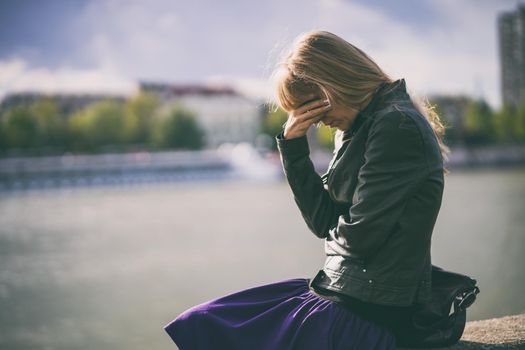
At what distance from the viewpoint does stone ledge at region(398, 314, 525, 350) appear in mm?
1789

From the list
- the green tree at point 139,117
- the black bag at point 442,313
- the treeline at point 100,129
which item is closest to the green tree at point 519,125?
the treeline at point 100,129

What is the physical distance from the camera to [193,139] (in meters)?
51.8

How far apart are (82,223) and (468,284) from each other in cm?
1763

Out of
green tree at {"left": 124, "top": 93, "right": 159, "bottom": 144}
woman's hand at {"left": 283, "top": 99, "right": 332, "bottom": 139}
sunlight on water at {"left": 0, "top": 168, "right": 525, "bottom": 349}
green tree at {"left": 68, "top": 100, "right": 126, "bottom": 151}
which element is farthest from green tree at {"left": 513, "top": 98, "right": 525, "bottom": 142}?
woman's hand at {"left": 283, "top": 99, "right": 332, "bottom": 139}

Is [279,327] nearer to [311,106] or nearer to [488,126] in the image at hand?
[311,106]

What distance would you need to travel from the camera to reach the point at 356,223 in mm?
1435

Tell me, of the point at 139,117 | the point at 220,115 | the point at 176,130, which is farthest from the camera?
the point at 220,115

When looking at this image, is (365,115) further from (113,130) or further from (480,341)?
(113,130)

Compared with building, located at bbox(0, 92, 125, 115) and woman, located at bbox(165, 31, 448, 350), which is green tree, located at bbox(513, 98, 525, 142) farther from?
woman, located at bbox(165, 31, 448, 350)

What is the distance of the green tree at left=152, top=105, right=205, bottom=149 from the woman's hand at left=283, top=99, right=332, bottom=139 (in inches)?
1928

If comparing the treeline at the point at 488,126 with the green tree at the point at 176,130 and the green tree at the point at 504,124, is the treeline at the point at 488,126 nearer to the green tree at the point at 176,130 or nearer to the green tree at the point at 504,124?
the green tree at the point at 504,124

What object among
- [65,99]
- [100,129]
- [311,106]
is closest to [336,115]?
[311,106]

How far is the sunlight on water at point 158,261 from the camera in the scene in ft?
21.5

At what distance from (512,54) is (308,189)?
9767 cm
